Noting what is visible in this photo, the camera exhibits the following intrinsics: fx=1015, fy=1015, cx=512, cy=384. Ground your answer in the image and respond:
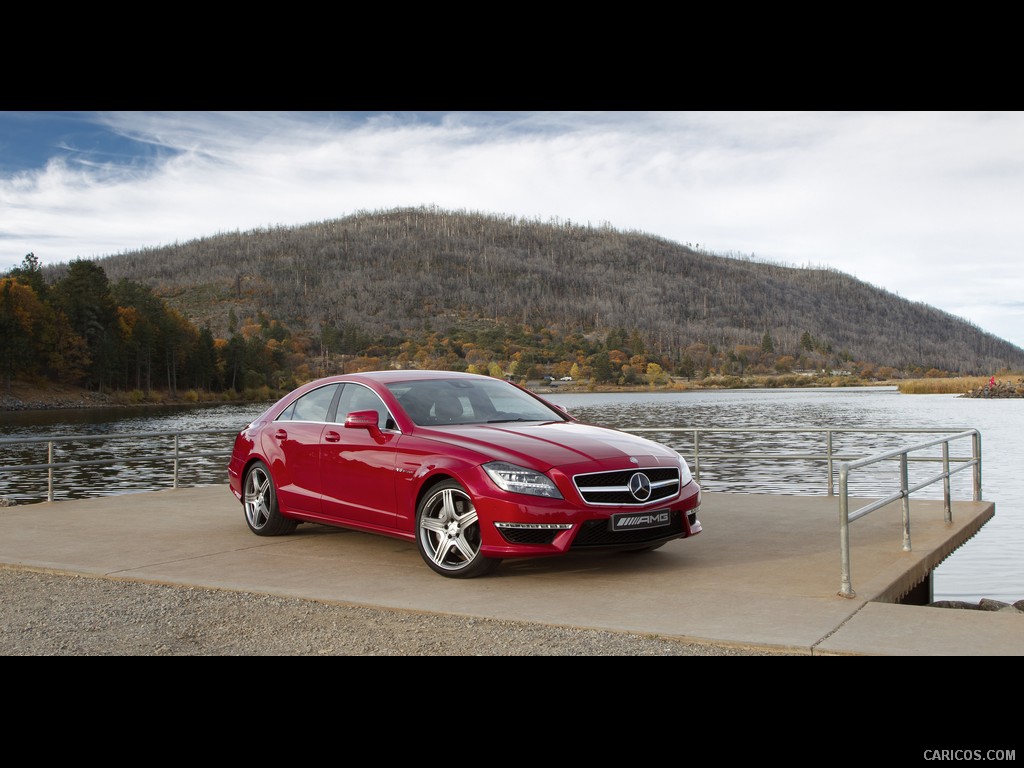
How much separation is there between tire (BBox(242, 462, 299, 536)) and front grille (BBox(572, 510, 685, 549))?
12.0 feet

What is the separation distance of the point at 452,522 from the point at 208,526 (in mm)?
4462

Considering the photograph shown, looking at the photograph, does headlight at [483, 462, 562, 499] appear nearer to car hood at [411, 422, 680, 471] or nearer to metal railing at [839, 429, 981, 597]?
car hood at [411, 422, 680, 471]

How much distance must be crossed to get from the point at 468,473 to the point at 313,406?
2589 mm

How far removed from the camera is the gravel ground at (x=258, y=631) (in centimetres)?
569

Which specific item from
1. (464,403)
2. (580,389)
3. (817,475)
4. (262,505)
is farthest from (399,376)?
(580,389)

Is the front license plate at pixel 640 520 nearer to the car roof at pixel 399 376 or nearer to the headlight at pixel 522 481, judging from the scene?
the headlight at pixel 522 481

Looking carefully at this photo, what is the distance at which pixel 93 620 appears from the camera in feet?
21.8

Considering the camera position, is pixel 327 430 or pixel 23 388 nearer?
pixel 327 430

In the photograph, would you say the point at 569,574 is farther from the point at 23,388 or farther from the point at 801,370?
the point at 801,370

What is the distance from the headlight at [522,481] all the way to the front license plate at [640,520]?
48 centimetres

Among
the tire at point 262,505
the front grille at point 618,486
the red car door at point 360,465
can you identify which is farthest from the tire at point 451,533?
the tire at point 262,505

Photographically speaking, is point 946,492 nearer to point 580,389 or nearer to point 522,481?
point 522,481

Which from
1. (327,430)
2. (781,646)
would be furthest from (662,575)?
(327,430)
